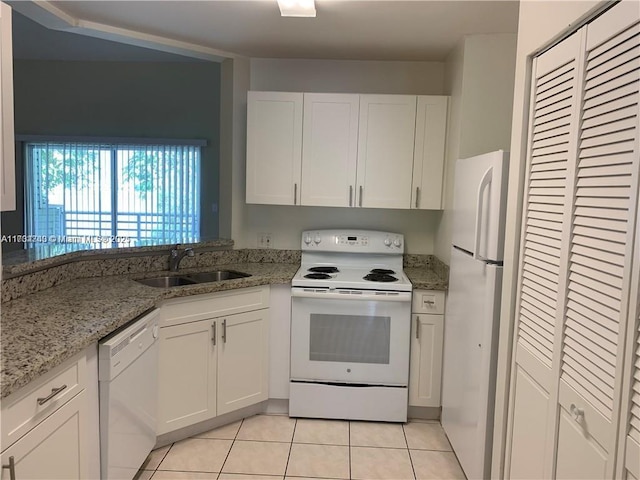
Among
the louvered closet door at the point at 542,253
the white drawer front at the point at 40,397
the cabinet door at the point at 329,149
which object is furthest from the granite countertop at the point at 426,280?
the white drawer front at the point at 40,397

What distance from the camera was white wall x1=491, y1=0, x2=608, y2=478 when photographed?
5.31 feet

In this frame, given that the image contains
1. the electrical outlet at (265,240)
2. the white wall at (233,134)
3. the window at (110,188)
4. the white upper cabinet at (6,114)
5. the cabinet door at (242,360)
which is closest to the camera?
the white upper cabinet at (6,114)

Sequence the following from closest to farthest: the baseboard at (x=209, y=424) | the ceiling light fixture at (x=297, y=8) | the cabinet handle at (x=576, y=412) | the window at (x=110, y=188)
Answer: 1. the cabinet handle at (x=576, y=412)
2. the ceiling light fixture at (x=297, y=8)
3. the baseboard at (x=209, y=424)
4. the window at (x=110, y=188)

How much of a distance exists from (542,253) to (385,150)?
1752mm

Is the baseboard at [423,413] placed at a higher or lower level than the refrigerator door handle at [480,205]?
lower

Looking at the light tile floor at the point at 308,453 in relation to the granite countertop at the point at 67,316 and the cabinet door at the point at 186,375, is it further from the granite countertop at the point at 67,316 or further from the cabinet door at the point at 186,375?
the granite countertop at the point at 67,316

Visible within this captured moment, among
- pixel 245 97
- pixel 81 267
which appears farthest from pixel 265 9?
pixel 81 267

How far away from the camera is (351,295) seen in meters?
2.89

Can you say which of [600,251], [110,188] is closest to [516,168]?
[600,251]

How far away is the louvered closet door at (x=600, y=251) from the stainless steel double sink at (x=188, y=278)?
2.07 metres

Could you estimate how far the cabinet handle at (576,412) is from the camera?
4.28 ft

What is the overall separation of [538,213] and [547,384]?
0.57m

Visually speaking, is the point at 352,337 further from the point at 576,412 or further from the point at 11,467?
the point at 11,467

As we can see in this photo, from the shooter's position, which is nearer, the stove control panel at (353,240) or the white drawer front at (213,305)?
the white drawer front at (213,305)
